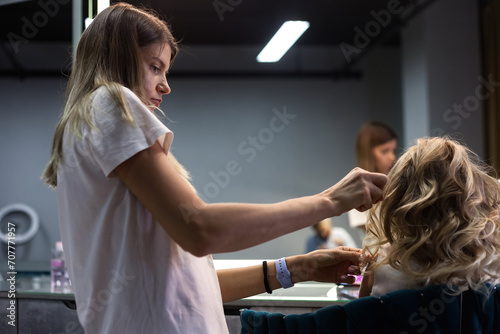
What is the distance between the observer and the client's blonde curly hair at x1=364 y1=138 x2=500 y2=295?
44.3 inches

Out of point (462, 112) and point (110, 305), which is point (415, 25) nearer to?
point (462, 112)

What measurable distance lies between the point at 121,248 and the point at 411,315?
49cm

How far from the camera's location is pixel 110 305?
0.91m

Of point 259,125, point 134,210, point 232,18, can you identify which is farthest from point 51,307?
point 259,125

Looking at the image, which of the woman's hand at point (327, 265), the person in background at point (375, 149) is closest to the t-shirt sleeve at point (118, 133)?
the woman's hand at point (327, 265)

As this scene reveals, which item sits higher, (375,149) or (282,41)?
(282,41)

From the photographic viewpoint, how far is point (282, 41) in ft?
22.0

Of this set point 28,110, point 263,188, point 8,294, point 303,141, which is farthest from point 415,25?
point 8,294

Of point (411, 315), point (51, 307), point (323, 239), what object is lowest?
point (323, 239)

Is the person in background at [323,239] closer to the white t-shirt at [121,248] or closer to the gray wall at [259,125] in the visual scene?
the gray wall at [259,125]

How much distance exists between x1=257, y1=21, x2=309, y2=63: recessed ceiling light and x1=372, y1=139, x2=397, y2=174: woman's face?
2479 millimetres

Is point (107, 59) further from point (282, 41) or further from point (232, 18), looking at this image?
point (282, 41)

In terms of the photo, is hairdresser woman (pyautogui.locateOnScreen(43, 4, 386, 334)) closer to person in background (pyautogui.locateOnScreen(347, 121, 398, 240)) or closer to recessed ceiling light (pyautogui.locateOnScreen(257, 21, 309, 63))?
person in background (pyautogui.locateOnScreen(347, 121, 398, 240))

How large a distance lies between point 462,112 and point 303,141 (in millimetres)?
2365
